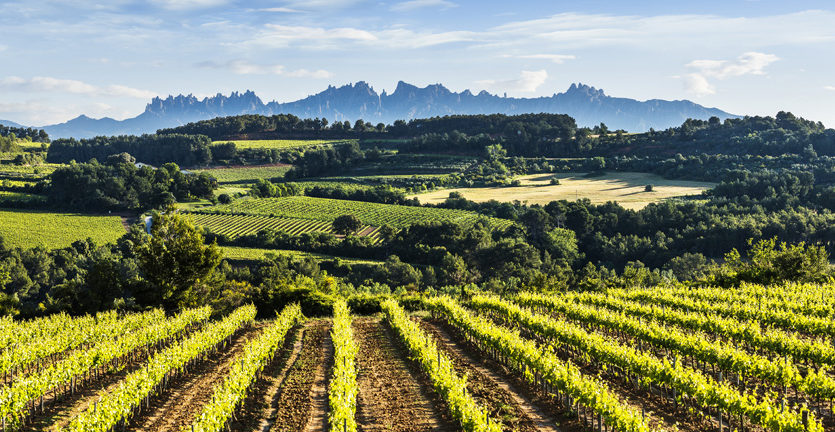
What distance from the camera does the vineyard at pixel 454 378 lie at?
1647 centimetres

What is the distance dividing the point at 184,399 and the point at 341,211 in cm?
9395

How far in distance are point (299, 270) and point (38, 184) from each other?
79.9 m

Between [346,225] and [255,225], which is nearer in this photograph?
[346,225]

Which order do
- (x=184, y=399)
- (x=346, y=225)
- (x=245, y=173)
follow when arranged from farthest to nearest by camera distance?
(x=245, y=173) < (x=346, y=225) < (x=184, y=399)

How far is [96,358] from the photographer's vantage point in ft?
73.3

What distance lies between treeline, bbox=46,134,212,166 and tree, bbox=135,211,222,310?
136843mm

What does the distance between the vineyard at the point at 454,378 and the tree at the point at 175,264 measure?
37.2 ft

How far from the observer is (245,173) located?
6383 inches

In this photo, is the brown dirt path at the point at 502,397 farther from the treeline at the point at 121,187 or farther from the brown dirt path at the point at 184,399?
the treeline at the point at 121,187

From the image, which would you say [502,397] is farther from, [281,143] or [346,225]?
[281,143]

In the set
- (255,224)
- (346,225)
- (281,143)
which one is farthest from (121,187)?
(281,143)

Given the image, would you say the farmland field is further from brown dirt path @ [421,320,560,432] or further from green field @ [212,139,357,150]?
green field @ [212,139,357,150]

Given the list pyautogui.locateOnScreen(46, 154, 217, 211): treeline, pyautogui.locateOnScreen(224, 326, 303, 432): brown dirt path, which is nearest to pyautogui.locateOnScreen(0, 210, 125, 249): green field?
pyautogui.locateOnScreen(46, 154, 217, 211): treeline

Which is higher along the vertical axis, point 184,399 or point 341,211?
point 341,211
